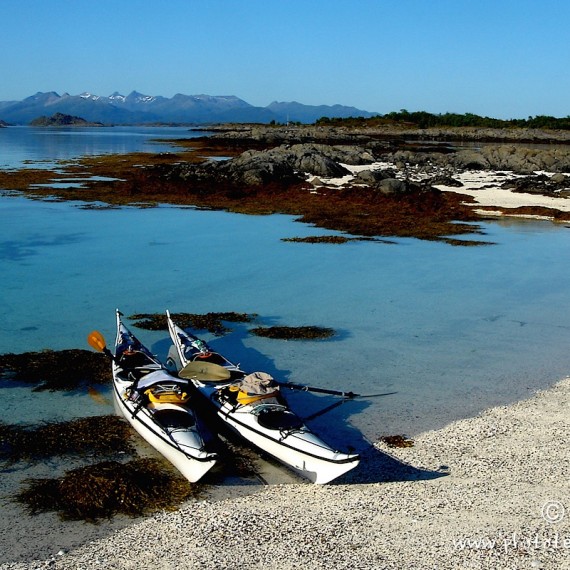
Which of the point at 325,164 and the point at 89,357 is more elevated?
the point at 325,164

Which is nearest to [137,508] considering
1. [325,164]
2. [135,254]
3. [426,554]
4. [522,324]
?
[426,554]

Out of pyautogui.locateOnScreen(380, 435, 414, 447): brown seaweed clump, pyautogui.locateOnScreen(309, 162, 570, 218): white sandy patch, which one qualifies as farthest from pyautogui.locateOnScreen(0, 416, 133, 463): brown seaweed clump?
pyautogui.locateOnScreen(309, 162, 570, 218): white sandy patch

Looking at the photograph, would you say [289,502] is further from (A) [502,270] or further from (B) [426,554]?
(A) [502,270]

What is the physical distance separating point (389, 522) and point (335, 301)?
9909 mm

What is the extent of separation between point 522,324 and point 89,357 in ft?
31.9

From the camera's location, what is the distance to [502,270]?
21375 mm

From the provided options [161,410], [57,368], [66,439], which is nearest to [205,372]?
[161,410]

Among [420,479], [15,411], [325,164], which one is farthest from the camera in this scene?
[325,164]

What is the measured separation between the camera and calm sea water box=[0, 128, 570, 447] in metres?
11.4

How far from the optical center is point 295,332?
14.4m

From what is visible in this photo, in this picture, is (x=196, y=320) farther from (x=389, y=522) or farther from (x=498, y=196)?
(x=498, y=196)

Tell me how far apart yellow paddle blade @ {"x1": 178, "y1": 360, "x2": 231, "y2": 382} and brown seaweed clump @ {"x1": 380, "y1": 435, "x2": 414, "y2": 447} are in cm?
257

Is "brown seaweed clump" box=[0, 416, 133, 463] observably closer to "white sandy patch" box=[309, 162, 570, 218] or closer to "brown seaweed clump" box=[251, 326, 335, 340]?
"brown seaweed clump" box=[251, 326, 335, 340]

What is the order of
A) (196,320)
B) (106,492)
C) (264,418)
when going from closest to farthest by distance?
1. (106,492)
2. (264,418)
3. (196,320)
